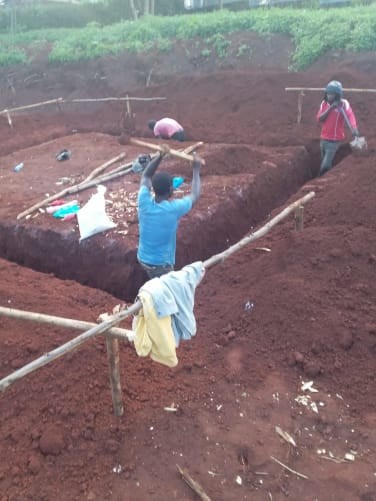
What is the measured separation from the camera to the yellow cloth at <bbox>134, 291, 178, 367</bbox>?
3572 millimetres

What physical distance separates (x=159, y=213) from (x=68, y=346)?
2037 mm

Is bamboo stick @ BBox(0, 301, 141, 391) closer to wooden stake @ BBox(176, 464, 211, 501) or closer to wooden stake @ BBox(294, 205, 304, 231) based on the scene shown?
wooden stake @ BBox(176, 464, 211, 501)

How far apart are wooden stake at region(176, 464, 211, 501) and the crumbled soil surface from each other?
0.18 ft

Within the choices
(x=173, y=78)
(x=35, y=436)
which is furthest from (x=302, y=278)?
(x=173, y=78)

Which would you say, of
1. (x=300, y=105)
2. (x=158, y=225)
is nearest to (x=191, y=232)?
(x=158, y=225)

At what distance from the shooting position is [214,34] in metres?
17.7

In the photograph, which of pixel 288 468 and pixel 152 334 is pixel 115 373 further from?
pixel 288 468

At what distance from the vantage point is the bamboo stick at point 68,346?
3256 millimetres

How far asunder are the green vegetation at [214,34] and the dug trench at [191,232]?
23.6 ft

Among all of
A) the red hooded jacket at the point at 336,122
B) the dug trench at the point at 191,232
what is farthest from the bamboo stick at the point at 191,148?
the red hooded jacket at the point at 336,122

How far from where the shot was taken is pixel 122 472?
374 centimetres

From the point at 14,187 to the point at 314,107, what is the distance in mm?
8524

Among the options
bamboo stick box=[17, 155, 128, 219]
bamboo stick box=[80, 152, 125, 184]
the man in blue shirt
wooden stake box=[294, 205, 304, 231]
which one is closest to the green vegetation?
bamboo stick box=[80, 152, 125, 184]

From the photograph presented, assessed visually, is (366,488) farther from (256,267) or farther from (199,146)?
(199,146)
